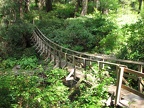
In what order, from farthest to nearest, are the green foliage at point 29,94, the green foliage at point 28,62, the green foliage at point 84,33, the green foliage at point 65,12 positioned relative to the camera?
the green foliage at point 65,12, the green foliage at point 84,33, the green foliage at point 28,62, the green foliage at point 29,94

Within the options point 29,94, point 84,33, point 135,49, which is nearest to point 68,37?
point 84,33

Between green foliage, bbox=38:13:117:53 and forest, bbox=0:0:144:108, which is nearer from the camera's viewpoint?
forest, bbox=0:0:144:108

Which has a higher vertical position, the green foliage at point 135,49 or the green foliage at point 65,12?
the green foliage at point 65,12

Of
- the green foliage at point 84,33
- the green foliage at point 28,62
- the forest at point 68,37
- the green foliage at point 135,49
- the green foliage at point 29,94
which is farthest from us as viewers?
the green foliage at point 84,33

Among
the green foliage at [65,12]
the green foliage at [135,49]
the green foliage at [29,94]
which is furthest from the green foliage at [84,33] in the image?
the green foliage at [29,94]

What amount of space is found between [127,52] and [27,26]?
8921 millimetres

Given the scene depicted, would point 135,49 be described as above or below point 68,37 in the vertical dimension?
below

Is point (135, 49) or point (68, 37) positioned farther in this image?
point (68, 37)

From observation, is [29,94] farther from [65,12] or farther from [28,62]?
[65,12]

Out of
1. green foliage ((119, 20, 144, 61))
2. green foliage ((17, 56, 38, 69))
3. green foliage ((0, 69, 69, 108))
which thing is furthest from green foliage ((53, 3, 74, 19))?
green foliage ((0, 69, 69, 108))

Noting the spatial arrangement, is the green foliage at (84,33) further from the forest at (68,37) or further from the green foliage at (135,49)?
the green foliage at (135,49)

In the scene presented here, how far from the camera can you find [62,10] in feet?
79.3

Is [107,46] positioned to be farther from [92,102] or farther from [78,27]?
[92,102]

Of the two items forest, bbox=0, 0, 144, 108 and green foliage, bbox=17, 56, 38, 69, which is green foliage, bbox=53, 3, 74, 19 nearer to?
forest, bbox=0, 0, 144, 108
